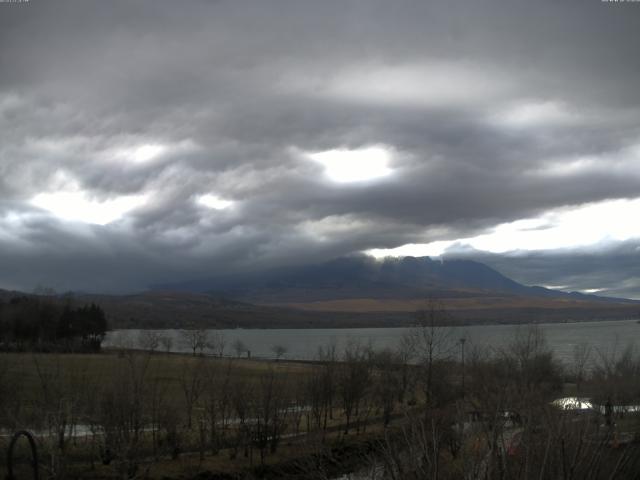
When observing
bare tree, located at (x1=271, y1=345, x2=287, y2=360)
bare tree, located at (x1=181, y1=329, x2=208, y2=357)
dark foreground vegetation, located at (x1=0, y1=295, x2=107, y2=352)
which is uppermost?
dark foreground vegetation, located at (x1=0, y1=295, x2=107, y2=352)

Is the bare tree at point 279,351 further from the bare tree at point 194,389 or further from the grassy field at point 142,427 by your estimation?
the grassy field at point 142,427

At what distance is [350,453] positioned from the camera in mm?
48719

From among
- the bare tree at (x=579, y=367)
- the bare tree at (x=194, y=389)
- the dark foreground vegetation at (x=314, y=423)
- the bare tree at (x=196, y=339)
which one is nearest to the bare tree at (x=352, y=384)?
the dark foreground vegetation at (x=314, y=423)

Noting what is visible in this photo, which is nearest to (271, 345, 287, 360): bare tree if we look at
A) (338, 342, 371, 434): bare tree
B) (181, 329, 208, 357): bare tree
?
(181, 329, 208, 357): bare tree

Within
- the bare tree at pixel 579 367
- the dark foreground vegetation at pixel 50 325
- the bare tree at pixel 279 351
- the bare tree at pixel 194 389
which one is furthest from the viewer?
the bare tree at pixel 279 351

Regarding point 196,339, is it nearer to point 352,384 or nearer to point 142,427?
point 352,384

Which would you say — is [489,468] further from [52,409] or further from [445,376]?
[445,376]

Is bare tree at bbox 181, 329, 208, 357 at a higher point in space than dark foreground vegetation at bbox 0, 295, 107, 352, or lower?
lower

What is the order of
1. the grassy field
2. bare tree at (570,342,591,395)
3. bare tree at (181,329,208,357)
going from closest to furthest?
1. the grassy field
2. bare tree at (570,342,591,395)
3. bare tree at (181,329,208,357)

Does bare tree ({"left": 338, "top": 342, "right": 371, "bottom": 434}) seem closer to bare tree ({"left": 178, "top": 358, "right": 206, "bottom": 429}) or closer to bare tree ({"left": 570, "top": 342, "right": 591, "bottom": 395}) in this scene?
bare tree ({"left": 178, "top": 358, "right": 206, "bottom": 429})

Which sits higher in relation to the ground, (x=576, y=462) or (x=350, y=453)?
(x=576, y=462)

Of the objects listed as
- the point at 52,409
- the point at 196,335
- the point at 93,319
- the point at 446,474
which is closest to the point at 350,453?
the point at 52,409

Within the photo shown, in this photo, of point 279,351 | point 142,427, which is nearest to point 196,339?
point 279,351

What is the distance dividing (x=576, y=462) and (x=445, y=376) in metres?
50.5
